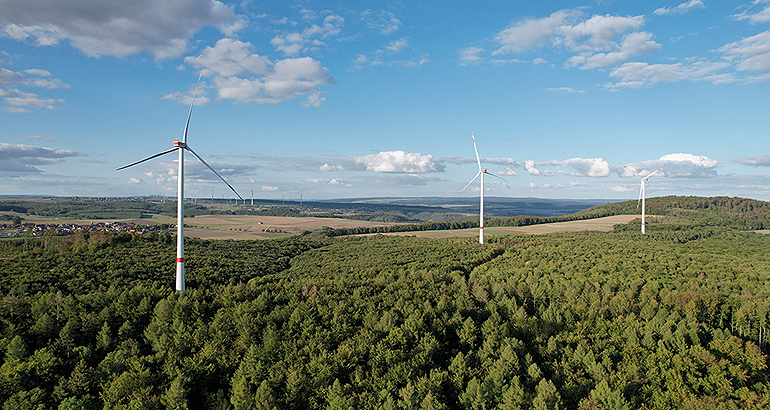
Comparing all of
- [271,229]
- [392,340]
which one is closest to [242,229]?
[271,229]

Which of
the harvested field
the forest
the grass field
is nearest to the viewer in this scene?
the forest

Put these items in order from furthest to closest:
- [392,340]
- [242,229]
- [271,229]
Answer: [271,229] < [242,229] < [392,340]

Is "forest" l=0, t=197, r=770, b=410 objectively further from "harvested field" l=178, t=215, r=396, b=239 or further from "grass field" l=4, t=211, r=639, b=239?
"grass field" l=4, t=211, r=639, b=239

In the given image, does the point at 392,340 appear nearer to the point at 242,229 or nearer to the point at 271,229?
the point at 271,229

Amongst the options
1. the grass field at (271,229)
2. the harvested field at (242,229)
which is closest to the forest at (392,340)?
the harvested field at (242,229)

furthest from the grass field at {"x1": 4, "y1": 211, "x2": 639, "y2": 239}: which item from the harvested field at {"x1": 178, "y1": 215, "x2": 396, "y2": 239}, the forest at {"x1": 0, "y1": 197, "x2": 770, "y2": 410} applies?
the forest at {"x1": 0, "y1": 197, "x2": 770, "y2": 410}

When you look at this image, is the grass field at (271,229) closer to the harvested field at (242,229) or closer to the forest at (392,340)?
the harvested field at (242,229)

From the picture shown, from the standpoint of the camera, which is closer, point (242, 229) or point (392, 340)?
point (392, 340)

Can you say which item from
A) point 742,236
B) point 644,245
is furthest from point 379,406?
point 742,236

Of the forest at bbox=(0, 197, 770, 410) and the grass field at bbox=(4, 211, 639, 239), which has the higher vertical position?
the grass field at bbox=(4, 211, 639, 239)
